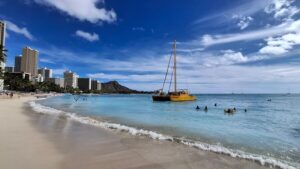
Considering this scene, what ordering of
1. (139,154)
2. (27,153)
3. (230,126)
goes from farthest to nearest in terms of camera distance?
1. (230,126)
2. (139,154)
3. (27,153)

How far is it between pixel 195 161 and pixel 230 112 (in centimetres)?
2686

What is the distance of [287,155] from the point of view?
30.4ft

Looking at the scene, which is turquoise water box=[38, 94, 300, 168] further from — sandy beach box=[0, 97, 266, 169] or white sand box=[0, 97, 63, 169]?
white sand box=[0, 97, 63, 169]

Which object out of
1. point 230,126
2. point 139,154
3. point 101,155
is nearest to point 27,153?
point 101,155

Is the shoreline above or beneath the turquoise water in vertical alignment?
above

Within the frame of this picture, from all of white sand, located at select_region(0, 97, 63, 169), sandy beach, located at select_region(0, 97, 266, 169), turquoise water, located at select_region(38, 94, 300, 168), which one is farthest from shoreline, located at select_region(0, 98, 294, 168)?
turquoise water, located at select_region(38, 94, 300, 168)

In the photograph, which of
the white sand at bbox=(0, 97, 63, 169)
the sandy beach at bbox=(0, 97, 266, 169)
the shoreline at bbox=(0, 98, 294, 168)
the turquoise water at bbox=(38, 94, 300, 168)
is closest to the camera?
the white sand at bbox=(0, 97, 63, 169)

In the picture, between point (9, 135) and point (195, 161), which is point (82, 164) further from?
point (9, 135)

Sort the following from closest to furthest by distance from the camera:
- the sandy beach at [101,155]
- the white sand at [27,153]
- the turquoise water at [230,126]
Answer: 1. the white sand at [27,153]
2. the sandy beach at [101,155]
3. the turquoise water at [230,126]

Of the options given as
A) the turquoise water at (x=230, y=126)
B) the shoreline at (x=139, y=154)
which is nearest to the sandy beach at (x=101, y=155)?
the shoreline at (x=139, y=154)

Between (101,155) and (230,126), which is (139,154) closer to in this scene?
(101,155)

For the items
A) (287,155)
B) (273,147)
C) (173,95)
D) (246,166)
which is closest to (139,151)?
(246,166)

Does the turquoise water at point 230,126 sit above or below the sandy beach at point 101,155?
below

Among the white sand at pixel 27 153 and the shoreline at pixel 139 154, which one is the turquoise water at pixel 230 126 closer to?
the shoreline at pixel 139 154
